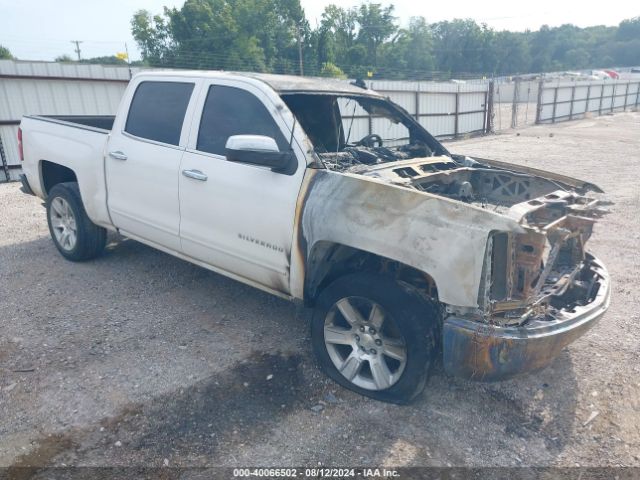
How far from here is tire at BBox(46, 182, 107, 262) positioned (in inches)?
203

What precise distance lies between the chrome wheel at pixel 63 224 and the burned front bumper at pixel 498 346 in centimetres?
423

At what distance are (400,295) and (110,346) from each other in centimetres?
229

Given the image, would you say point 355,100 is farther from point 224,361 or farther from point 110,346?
point 110,346

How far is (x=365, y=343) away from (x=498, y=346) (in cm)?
85

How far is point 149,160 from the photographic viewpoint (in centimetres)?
414

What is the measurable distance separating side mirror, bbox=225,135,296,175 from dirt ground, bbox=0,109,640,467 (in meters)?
1.46

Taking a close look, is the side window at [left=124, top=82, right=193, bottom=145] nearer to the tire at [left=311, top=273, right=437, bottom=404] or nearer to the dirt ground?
the dirt ground

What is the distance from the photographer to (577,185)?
13.0 ft

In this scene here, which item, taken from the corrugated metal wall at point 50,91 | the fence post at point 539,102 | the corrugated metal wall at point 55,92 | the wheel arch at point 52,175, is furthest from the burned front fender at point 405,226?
the fence post at point 539,102

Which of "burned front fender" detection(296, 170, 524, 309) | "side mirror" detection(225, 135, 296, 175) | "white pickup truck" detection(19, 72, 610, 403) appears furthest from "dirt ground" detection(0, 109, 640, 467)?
"side mirror" detection(225, 135, 296, 175)

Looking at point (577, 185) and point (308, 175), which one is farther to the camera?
point (577, 185)

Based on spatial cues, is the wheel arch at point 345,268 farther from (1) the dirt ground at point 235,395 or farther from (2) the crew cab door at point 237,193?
(1) the dirt ground at point 235,395

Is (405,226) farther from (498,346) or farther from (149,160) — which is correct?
(149,160)

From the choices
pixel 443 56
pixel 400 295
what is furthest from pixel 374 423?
pixel 443 56
